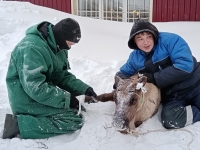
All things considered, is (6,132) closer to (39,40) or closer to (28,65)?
(28,65)

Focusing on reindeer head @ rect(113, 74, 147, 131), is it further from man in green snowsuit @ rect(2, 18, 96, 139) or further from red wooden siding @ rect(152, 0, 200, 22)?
red wooden siding @ rect(152, 0, 200, 22)

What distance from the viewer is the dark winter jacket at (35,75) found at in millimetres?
2711

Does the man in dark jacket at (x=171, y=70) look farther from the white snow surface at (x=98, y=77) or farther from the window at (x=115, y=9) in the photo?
the window at (x=115, y=9)

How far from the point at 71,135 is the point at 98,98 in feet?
2.81

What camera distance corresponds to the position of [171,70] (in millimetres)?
3188

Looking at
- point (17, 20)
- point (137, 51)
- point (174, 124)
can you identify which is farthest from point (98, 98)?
point (17, 20)

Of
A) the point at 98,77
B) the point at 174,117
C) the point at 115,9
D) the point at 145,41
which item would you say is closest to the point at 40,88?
the point at 145,41

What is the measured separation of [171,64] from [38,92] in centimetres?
160

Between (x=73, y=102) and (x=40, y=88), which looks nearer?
(x=40, y=88)

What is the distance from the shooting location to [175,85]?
3387 millimetres

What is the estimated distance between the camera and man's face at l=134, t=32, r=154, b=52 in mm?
3361

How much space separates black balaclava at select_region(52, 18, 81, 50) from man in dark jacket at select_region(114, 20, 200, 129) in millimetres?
787

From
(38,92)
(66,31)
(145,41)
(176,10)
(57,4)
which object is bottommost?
(38,92)

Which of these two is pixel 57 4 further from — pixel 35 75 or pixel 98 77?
pixel 35 75
